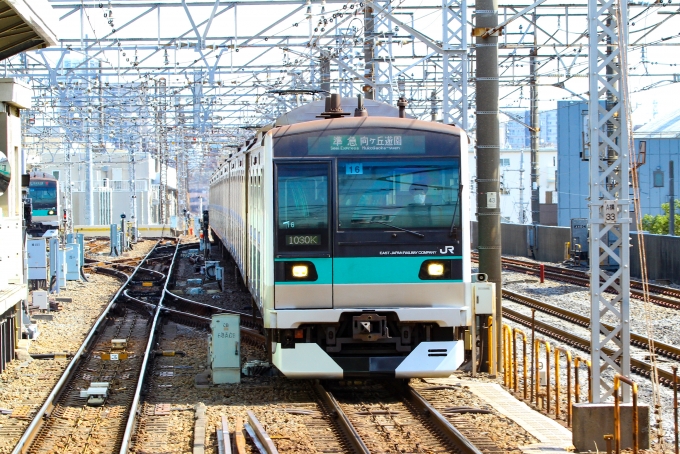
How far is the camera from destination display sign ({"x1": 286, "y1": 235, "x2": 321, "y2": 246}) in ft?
29.3

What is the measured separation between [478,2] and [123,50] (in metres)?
14.6

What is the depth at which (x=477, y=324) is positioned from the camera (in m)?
10.6

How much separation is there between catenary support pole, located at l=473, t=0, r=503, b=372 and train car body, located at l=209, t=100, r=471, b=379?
1287mm

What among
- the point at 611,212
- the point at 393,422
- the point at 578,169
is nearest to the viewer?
the point at 611,212

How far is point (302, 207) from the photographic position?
353 inches

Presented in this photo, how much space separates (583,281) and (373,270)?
1425 centimetres

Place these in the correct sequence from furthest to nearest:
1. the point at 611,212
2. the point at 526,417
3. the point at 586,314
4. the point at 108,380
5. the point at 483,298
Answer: the point at 586,314 → the point at 108,380 → the point at 483,298 → the point at 526,417 → the point at 611,212

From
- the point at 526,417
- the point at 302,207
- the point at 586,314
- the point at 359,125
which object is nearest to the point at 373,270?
the point at 302,207

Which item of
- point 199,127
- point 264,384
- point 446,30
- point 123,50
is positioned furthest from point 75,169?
point 264,384

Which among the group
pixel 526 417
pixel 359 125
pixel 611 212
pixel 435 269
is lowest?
pixel 526 417

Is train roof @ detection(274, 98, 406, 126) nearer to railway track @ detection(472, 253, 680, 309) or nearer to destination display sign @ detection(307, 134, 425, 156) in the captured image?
destination display sign @ detection(307, 134, 425, 156)

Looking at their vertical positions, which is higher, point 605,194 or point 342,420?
point 605,194

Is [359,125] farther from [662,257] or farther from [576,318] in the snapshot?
[662,257]

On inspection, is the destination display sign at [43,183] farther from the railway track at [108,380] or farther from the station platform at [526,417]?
the station platform at [526,417]
